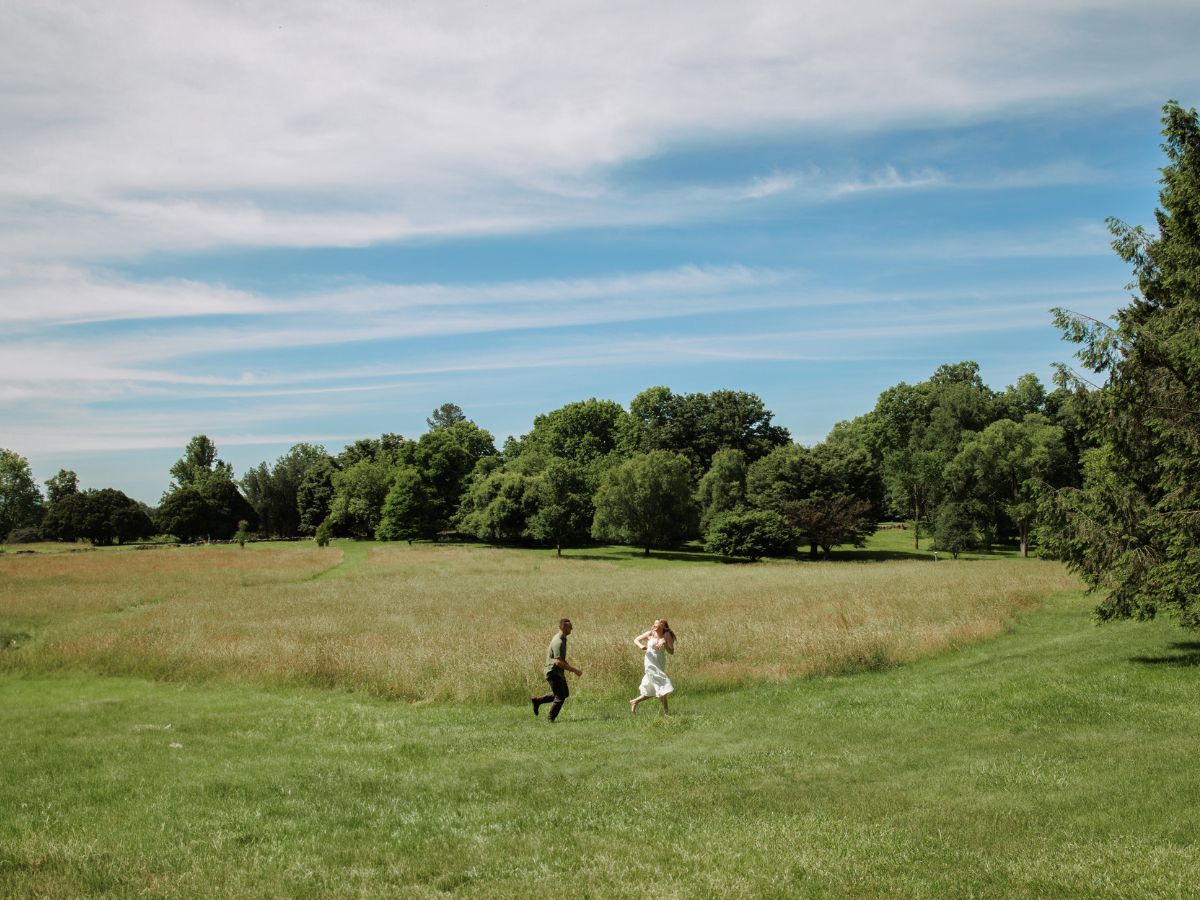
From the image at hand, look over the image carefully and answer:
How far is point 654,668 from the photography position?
16.5m

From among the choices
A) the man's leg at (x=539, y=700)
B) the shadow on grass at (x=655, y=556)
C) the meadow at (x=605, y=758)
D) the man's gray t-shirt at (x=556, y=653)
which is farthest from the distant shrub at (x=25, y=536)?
the man's gray t-shirt at (x=556, y=653)

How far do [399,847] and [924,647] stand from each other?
56.6 ft

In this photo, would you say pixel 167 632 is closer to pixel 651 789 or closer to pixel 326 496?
pixel 651 789

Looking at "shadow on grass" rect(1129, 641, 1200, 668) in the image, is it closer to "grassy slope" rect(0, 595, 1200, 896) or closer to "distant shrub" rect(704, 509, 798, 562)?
"grassy slope" rect(0, 595, 1200, 896)

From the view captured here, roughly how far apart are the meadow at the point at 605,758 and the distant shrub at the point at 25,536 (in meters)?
95.6

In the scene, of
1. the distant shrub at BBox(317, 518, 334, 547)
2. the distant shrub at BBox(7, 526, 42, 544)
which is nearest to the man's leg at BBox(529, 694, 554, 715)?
the distant shrub at BBox(317, 518, 334, 547)

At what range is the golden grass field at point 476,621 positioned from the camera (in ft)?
66.9

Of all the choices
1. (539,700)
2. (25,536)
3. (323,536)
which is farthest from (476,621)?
(25,536)

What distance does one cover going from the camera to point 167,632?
84.6ft

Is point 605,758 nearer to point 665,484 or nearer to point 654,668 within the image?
point 654,668

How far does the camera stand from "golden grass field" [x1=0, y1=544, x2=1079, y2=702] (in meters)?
20.4

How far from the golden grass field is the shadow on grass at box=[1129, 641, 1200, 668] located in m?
5.14

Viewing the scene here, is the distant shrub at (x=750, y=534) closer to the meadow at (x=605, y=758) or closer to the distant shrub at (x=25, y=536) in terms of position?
the meadow at (x=605, y=758)

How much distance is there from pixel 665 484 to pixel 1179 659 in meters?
56.7
